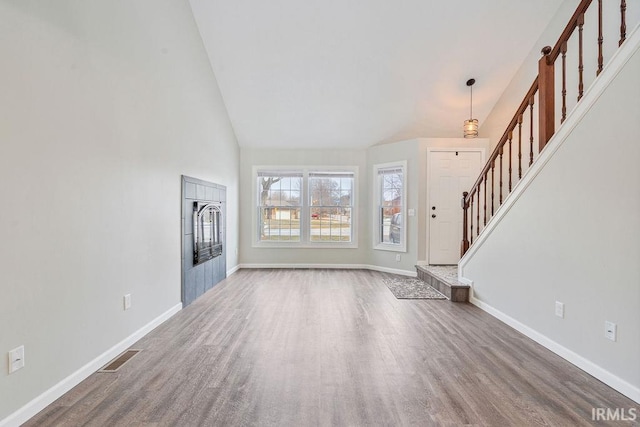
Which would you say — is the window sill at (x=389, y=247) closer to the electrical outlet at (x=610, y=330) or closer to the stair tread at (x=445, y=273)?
the stair tread at (x=445, y=273)

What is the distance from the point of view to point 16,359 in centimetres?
170

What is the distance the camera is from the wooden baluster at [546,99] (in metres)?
2.90

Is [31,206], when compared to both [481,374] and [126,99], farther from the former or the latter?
[481,374]

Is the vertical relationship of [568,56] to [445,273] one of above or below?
above

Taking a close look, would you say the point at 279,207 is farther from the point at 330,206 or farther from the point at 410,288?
the point at 410,288

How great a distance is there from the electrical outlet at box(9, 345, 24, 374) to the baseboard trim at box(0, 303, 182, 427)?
24 centimetres

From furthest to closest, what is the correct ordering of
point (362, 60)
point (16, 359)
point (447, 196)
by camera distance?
point (447, 196), point (362, 60), point (16, 359)

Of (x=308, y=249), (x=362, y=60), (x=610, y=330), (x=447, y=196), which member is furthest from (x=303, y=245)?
(x=610, y=330)

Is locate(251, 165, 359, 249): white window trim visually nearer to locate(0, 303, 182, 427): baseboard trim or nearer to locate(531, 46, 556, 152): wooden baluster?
locate(0, 303, 182, 427): baseboard trim

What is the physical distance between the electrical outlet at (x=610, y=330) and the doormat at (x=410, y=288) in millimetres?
2133

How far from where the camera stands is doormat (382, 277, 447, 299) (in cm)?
427

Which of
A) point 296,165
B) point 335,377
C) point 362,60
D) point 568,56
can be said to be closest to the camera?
point 335,377

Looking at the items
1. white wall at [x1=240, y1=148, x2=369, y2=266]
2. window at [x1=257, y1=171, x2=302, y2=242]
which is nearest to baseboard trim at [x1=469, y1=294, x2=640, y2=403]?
white wall at [x1=240, y1=148, x2=369, y2=266]

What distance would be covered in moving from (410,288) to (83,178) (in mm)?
4190
